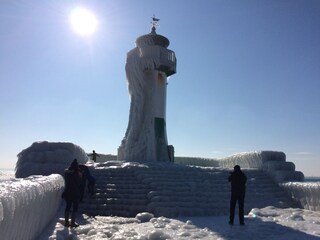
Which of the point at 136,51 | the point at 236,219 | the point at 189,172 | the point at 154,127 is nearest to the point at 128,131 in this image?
the point at 154,127

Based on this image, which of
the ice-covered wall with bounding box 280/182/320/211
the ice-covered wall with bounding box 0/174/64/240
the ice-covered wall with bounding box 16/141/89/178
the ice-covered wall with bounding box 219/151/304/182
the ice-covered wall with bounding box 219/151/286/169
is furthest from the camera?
the ice-covered wall with bounding box 219/151/286/169

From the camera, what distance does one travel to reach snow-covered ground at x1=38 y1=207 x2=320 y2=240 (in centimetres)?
770

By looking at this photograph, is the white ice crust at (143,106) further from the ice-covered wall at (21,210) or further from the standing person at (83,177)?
the ice-covered wall at (21,210)

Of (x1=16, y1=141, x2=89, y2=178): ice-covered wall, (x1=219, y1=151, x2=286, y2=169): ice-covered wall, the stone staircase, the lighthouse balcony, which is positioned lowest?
the stone staircase

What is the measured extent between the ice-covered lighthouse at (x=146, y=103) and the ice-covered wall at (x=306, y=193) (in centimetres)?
1115

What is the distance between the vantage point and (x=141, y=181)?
14078mm

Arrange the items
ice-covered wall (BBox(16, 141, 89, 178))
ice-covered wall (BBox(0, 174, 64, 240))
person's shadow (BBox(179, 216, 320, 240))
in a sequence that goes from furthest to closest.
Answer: ice-covered wall (BBox(16, 141, 89, 178)), person's shadow (BBox(179, 216, 320, 240)), ice-covered wall (BBox(0, 174, 64, 240))

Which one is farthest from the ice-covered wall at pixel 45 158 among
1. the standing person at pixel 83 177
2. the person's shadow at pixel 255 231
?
the person's shadow at pixel 255 231

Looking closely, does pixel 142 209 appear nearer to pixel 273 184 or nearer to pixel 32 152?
pixel 32 152

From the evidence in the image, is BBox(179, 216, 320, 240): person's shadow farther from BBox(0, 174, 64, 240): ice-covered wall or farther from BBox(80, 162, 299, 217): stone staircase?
BBox(0, 174, 64, 240): ice-covered wall

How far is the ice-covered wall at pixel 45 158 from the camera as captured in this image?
13.9m

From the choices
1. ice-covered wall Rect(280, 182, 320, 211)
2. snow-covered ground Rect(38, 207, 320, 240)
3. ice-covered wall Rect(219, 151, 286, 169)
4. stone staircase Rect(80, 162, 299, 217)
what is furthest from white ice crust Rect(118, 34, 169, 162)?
snow-covered ground Rect(38, 207, 320, 240)

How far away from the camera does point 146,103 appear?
25.1 meters

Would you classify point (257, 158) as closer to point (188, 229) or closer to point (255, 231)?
point (255, 231)
